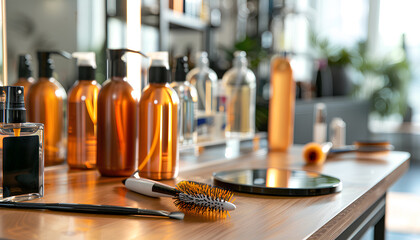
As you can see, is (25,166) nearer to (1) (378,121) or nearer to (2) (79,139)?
A: (2) (79,139)

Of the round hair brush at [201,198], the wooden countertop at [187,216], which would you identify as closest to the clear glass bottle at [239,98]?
the wooden countertop at [187,216]

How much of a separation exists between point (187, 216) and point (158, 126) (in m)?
0.22

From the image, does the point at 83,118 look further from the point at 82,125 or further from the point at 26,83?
the point at 26,83

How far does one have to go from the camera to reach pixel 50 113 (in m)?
0.80

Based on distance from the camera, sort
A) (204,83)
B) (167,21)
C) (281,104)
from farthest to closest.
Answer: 1. (167,21)
2. (281,104)
3. (204,83)

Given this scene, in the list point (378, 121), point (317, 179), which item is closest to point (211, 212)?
point (317, 179)

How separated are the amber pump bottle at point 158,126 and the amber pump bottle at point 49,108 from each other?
179 millimetres

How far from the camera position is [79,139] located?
0.82 meters

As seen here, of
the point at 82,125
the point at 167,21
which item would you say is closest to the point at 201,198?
the point at 82,125

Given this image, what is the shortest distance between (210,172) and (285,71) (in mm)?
464

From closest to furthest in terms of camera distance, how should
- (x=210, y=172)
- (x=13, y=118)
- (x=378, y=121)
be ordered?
(x=13, y=118) < (x=210, y=172) < (x=378, y=121)

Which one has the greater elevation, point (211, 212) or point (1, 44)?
point (1, 44)

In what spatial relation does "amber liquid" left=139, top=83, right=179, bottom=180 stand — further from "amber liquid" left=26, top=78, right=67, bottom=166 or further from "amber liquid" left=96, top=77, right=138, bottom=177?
"amber liquid" left=26, top=78, right=67, bottom=166

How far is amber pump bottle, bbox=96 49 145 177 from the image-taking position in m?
0.74
